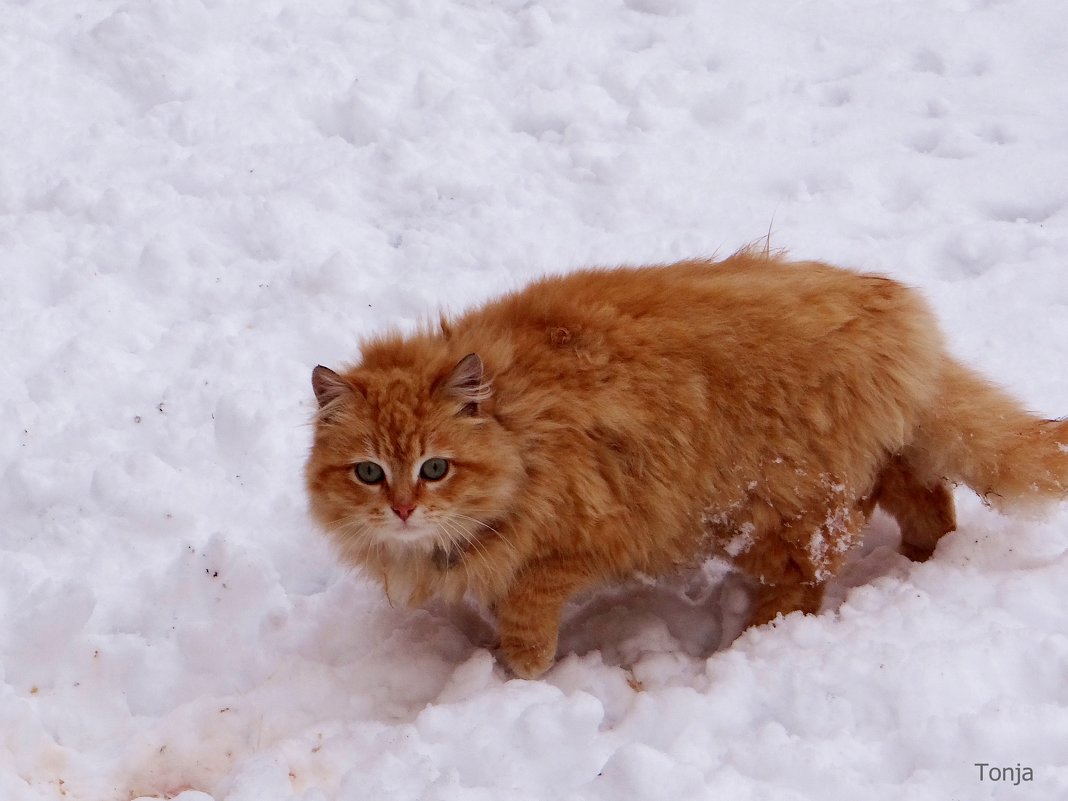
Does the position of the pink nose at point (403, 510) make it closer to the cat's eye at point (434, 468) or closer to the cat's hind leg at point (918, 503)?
the cat's eye at point (434, 468)

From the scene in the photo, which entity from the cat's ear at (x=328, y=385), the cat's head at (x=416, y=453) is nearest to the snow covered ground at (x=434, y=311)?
the cat's head at (x=416, y=453)

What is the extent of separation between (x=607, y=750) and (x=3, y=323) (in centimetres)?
284

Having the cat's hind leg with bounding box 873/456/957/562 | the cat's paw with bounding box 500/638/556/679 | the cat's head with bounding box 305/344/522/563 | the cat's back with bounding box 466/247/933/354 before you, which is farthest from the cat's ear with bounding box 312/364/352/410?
the cat's hind leg with bounding box 873/456/957/562

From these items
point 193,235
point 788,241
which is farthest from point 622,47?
point 193,235

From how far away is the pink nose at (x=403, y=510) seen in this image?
2.70 metres

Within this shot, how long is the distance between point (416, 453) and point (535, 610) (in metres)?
0.56

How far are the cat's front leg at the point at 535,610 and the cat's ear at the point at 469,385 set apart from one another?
1.61 ft

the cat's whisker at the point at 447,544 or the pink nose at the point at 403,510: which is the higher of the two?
the pink nose at the point at 403,510

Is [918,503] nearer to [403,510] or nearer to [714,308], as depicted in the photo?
[714,308]

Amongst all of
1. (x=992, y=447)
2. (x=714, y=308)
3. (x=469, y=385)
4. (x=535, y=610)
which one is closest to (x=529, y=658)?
(x=535, y=610)

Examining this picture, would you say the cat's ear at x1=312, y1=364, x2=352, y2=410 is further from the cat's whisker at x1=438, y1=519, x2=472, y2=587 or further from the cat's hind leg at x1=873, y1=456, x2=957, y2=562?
the cat's hind leg at x1=873, y1=456, x2=957, y2=562

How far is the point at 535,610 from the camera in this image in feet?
9.45

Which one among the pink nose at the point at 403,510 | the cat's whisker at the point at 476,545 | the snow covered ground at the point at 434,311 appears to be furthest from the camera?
the cat's whisker at the point at 476,545

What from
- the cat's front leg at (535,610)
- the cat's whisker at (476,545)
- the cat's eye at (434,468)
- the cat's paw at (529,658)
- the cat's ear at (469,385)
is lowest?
the cat's paw at (529,658)
